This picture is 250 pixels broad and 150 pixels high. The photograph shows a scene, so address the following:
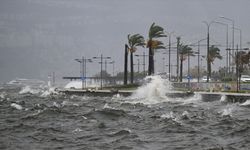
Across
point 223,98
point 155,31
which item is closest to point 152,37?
point 155,31

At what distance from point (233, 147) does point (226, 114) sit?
1886 centimetres

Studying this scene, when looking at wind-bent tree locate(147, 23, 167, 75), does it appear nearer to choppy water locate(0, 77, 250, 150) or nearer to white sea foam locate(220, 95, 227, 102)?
white sea foam locate(220, 95, 227, 102)

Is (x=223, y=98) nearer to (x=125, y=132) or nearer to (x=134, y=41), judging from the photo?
(x=125, y=132)

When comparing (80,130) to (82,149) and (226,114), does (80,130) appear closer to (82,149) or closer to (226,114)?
(82,149)

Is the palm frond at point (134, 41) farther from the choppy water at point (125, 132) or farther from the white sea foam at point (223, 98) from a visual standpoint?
the choppy water at point (125, 132)

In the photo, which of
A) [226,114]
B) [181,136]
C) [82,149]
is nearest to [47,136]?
[82,149]

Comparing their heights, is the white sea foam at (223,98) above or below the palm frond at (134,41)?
below

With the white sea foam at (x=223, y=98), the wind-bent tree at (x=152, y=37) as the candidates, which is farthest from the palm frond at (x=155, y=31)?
the white sea foam at (x=223, y=98)

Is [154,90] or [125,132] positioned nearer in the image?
[125,132]

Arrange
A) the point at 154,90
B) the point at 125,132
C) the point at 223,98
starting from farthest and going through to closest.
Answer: the point at 154,90 → the point at 223,98 → the point at 125,132

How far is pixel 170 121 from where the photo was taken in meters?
37.2

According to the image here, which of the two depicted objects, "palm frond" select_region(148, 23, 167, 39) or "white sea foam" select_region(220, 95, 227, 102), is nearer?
"white sea foam" select_region(220, 95, 227, 102)

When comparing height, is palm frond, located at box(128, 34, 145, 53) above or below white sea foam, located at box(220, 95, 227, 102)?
above

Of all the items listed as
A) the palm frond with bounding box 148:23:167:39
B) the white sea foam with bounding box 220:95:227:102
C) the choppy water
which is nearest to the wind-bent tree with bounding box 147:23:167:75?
the palm frond with bounding box 148:23:167:39
